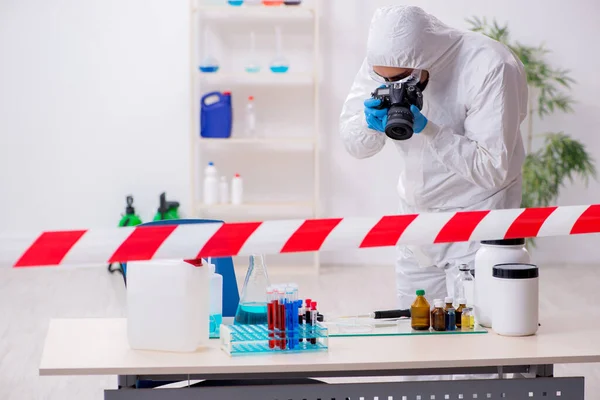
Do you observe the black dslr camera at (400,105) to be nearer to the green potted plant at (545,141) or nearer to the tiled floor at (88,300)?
the tiled floor at (88,300)

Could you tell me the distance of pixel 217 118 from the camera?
18.5ft

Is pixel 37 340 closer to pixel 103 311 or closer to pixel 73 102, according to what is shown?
pixel 103 311

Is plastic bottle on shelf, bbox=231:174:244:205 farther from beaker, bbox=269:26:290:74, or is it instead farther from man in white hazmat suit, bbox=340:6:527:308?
man in white hazmat suit, bbox=340:6:527:308

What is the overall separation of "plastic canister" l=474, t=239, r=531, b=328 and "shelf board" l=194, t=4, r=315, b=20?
3.68m


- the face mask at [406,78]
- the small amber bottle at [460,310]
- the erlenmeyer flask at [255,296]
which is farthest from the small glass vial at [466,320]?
the face mask at [406,78]

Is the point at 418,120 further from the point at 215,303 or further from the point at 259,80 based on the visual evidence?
the point at 259,80

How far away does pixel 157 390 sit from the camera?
184 cm

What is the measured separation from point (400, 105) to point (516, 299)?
2.28ft

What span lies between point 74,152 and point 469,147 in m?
3.87

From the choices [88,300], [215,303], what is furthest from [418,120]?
[88,300]

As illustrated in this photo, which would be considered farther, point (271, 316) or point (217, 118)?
point (217, 118)

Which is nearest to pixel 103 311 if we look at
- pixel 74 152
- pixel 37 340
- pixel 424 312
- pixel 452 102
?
pixel 37 340

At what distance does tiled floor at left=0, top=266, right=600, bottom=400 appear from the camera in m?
3.43

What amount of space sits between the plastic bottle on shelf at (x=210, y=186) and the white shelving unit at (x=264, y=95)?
0.05 metres
